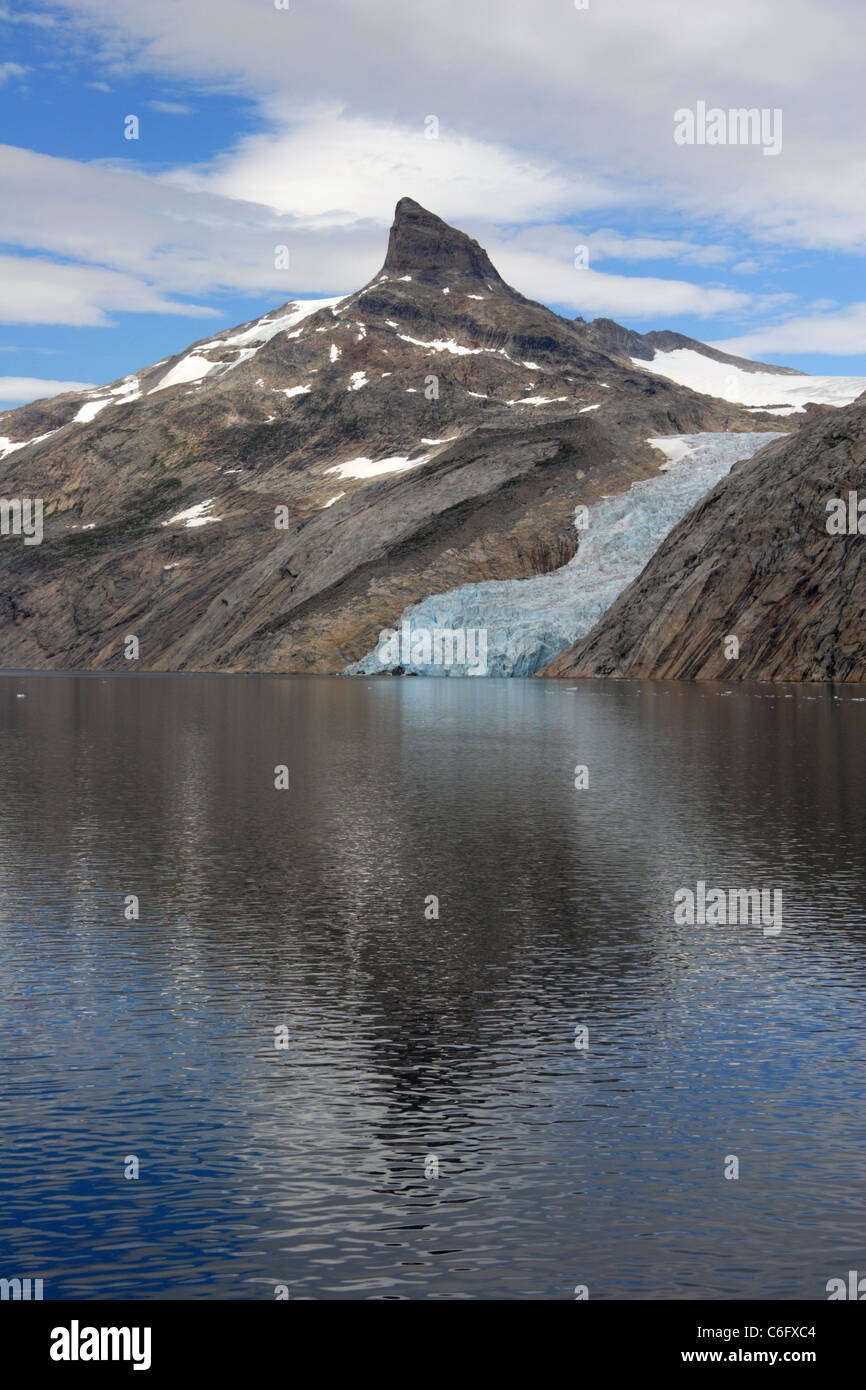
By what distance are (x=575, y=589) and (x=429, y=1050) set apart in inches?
4895

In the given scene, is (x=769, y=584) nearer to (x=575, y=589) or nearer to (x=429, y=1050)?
(x=575, y=589)

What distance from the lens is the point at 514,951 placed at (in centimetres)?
1781

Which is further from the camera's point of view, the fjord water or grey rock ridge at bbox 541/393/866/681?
grey rock ridge at bbox 541/393/866/681

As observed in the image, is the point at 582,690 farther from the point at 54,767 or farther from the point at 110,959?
the point at 110,959

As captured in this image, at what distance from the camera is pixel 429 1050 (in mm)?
13445

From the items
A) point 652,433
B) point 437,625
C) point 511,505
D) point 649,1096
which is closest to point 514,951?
point 649,1096

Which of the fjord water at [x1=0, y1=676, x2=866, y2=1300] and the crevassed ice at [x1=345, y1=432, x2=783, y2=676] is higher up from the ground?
the crevassed ice at [x1=345, y1=432, x2=783, y2=676]

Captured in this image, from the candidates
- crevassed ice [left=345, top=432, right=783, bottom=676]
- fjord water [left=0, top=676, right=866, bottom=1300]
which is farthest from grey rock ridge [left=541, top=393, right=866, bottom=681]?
fjord water [left=0, top=676, right=866, bottom=1300]

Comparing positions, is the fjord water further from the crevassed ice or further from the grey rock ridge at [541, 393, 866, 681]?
the crevassed ice

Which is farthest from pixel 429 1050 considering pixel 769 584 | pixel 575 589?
pixel 575 589

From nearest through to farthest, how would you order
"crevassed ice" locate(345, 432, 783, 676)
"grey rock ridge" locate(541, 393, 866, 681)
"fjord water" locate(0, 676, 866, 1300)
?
"fjord water" locate(0, 676, 866, 1300), "grey rock ridge" locate(541, 393, 866, 681), "crevassed ice" locate(345, 432, 783, 676)

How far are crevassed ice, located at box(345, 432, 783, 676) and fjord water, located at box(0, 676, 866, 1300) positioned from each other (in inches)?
3809

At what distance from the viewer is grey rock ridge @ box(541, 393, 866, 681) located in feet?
335

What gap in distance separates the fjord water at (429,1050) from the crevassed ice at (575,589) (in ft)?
317
